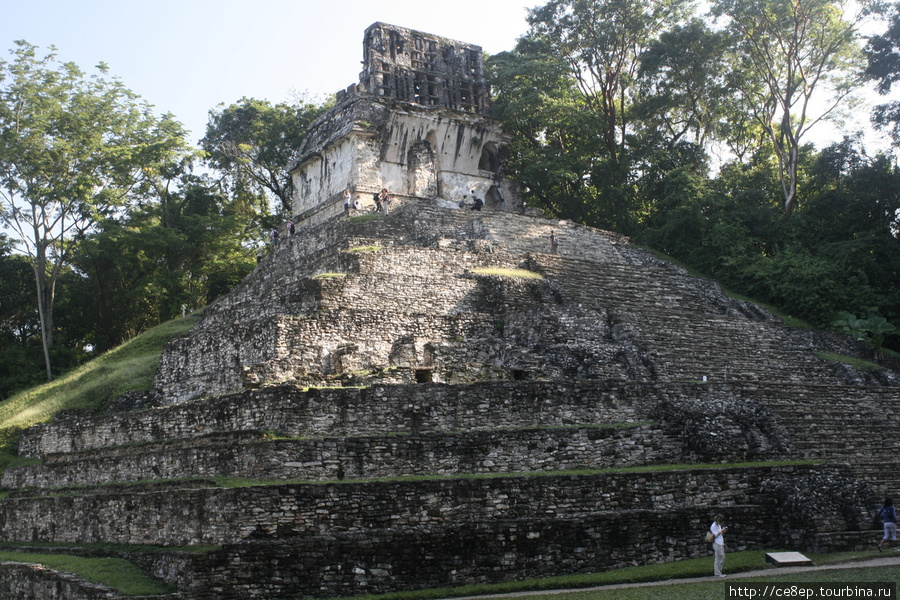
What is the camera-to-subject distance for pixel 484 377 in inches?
719

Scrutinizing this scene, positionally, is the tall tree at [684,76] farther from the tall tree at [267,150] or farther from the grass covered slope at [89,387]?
the grass covered slope at [89,387]

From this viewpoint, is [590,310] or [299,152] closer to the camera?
[590,310]

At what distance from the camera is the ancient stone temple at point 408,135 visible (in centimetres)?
3144

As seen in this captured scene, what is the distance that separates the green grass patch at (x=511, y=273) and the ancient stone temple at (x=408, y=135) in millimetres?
8368

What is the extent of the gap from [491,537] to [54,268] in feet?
73.6

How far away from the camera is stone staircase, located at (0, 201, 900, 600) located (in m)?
13.1

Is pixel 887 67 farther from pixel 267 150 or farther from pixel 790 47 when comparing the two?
pixel 267 150

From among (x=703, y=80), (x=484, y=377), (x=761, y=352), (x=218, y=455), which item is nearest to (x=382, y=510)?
(x=218, y=455)

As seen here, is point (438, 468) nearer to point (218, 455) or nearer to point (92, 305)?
point (218, 455)

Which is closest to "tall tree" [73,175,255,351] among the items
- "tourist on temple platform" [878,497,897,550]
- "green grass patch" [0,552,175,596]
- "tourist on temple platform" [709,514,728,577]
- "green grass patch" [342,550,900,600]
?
"green grass patch" [0,552,175,596]

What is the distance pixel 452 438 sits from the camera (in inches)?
587

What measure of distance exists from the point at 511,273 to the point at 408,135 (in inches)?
426

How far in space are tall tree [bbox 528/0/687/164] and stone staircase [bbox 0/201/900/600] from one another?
15.5 m

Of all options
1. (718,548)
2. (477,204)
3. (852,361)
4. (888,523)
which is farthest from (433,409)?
(477,204)
